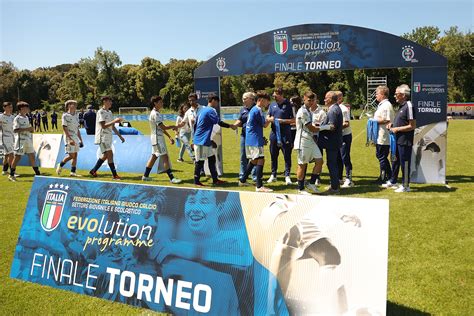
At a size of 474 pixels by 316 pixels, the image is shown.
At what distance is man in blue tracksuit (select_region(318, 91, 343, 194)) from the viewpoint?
768 centimetres

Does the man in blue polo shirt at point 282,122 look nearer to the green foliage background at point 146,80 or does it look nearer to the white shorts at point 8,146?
the white shorts at point 8,146

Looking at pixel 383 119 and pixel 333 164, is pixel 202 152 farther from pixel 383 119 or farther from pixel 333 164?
pixel 383 119

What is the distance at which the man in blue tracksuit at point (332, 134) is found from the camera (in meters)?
7.68

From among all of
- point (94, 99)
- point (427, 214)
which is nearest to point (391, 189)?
point (427, 214)

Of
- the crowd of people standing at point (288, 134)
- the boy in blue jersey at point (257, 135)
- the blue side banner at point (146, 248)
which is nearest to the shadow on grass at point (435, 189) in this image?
the crowd of people standing at point (288, 134)

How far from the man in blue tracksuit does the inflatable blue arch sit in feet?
4.09

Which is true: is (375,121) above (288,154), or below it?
above

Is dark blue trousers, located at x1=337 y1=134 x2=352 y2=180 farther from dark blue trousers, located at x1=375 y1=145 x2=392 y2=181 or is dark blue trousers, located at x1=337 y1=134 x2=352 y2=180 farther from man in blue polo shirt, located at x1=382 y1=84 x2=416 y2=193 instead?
man in blue polo shirt, located at x1=382 y1=84 x2=416 y2=193

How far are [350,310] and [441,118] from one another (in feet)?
22.0

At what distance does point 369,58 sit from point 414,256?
4976 millimetres

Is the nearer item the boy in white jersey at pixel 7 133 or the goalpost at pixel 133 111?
the boy in white jersey at pixel 7 133

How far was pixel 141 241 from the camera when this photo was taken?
12.1 feet

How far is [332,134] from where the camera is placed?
7746 mm

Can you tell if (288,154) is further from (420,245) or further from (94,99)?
(94,99)
